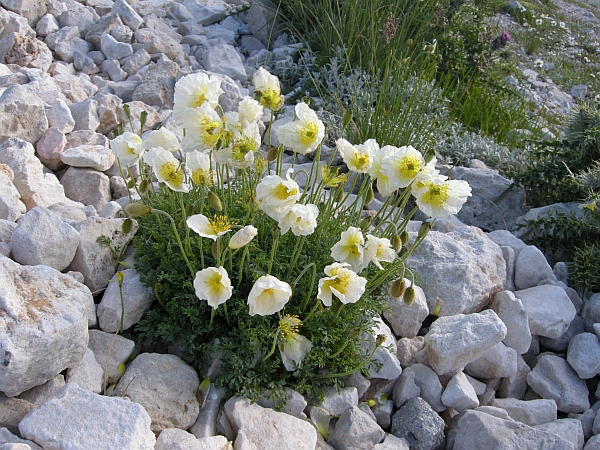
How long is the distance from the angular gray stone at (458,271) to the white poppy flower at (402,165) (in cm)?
106

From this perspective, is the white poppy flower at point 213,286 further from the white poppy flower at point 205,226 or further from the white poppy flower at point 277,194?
the white poppy flower at point 277,194

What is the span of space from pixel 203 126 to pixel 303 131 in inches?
14.8

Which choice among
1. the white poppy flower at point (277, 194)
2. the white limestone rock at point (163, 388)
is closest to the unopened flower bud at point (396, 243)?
the white poppy flower at point (277, 194)

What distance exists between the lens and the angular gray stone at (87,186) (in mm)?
3381

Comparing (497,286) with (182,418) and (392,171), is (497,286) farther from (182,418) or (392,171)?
(182,418)

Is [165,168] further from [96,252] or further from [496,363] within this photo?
[496,363]

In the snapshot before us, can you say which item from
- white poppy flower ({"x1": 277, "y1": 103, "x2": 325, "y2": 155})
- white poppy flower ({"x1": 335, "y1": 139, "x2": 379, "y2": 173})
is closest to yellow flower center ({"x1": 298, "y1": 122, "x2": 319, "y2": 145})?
white poppy flower ({"x1": 277, "y1": 103, "x2": 325, "y2": 155})

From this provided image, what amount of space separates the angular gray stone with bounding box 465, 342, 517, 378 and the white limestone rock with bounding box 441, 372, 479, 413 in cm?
24

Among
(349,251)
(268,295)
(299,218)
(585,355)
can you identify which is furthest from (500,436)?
(299,218)

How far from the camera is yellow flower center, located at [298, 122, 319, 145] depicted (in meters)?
2.31

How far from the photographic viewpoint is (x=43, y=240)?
257cm

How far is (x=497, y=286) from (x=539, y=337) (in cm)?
34

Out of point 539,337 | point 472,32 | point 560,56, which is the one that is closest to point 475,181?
point 539,337

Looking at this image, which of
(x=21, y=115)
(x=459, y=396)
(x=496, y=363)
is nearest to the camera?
(x=459, y=396)
